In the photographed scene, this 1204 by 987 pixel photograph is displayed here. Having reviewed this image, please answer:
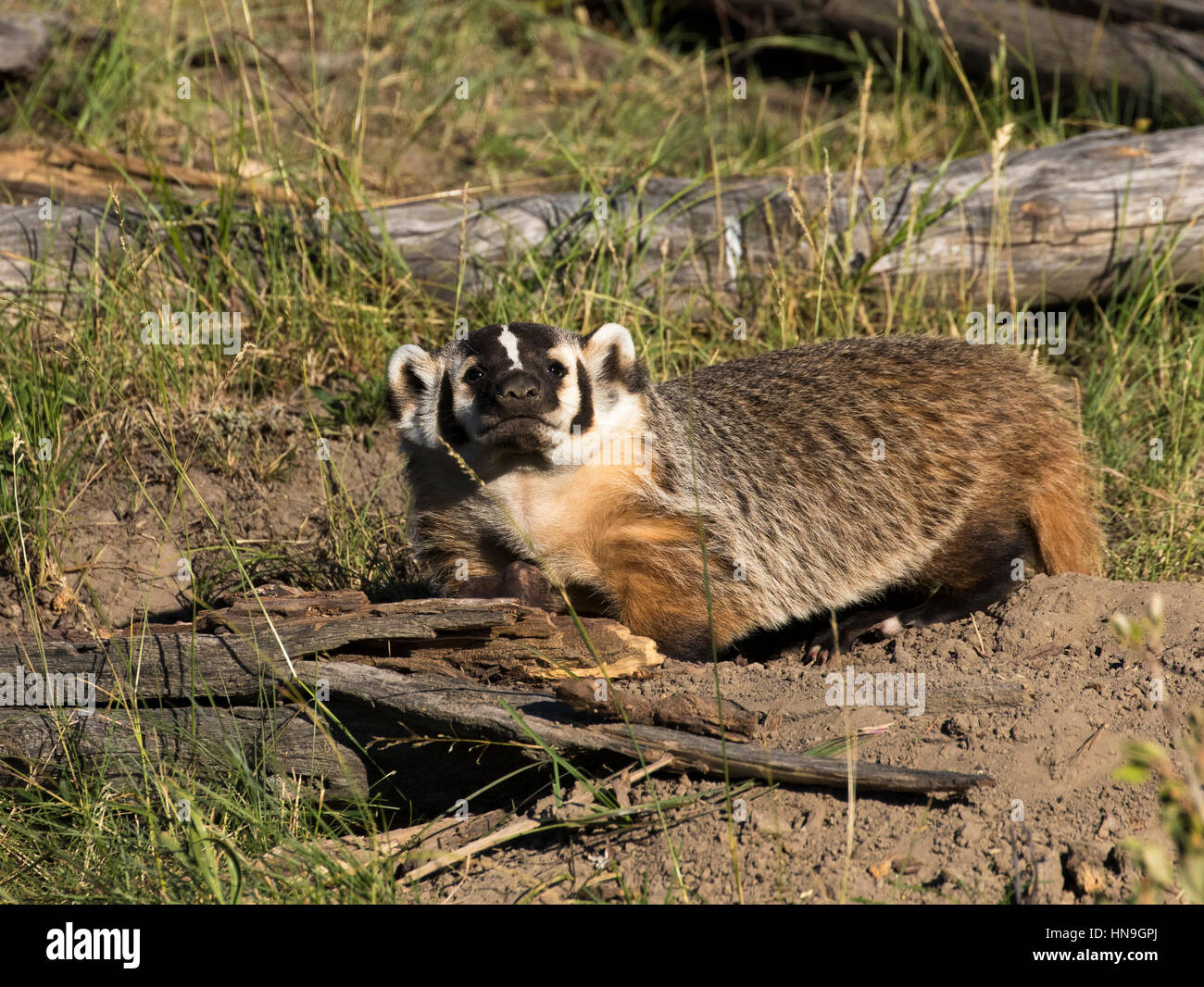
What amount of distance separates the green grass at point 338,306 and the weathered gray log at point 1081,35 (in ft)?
0.46

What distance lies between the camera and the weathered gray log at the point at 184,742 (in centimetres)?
318

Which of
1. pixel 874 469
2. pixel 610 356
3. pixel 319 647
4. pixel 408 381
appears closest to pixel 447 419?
pixel 408 381

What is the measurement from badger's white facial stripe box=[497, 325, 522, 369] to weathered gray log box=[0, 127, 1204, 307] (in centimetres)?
183

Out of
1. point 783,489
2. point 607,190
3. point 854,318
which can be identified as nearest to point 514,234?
point 607,190

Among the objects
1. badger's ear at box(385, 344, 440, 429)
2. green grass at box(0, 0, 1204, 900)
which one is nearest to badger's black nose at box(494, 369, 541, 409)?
badger's ear at box(385, 344, 440, 429)

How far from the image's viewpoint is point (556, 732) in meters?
2.85

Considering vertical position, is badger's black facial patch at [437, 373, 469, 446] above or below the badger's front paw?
above

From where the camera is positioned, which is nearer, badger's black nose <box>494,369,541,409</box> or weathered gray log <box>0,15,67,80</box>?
badger's black nose <box>494,369,541,409</box>

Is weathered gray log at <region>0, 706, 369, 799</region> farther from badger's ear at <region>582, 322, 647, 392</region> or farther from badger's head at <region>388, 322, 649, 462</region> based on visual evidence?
badger's ear at <region>582, 322, 647, 392</region>

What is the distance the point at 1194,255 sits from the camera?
5.33m

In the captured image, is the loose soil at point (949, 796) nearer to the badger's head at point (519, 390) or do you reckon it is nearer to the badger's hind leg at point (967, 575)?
the badger's hind leg at point (967, 575)

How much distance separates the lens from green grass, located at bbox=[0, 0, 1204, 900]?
3.28 meters

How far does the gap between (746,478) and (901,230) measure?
1919mm

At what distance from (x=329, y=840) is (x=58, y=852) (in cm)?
63
